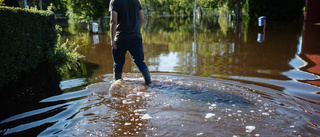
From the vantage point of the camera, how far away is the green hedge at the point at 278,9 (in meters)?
26.1

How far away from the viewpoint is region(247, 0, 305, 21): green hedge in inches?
1027

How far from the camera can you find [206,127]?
2877mm

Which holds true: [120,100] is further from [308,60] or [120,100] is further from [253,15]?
[253,15]

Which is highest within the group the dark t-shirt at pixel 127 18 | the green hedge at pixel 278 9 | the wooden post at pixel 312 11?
the green hedge at pixel 278 9

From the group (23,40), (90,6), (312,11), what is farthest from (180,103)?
(312,11)

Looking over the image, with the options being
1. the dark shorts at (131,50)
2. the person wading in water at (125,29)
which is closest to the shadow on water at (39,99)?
the dark shorts at (131,50)

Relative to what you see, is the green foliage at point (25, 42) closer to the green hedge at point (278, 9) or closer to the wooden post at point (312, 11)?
the wooden post at point (312, 11)

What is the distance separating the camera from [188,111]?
338 centimetres

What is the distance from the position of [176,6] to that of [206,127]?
214 ft

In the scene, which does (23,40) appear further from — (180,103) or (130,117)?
(180,103)

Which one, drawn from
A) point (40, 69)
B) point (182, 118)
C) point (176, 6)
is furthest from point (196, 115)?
point (176, 6)

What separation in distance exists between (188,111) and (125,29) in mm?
2032

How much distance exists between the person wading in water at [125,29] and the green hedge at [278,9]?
2550 cm

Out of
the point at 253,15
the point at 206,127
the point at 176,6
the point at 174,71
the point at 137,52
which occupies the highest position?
the point at 176,6
